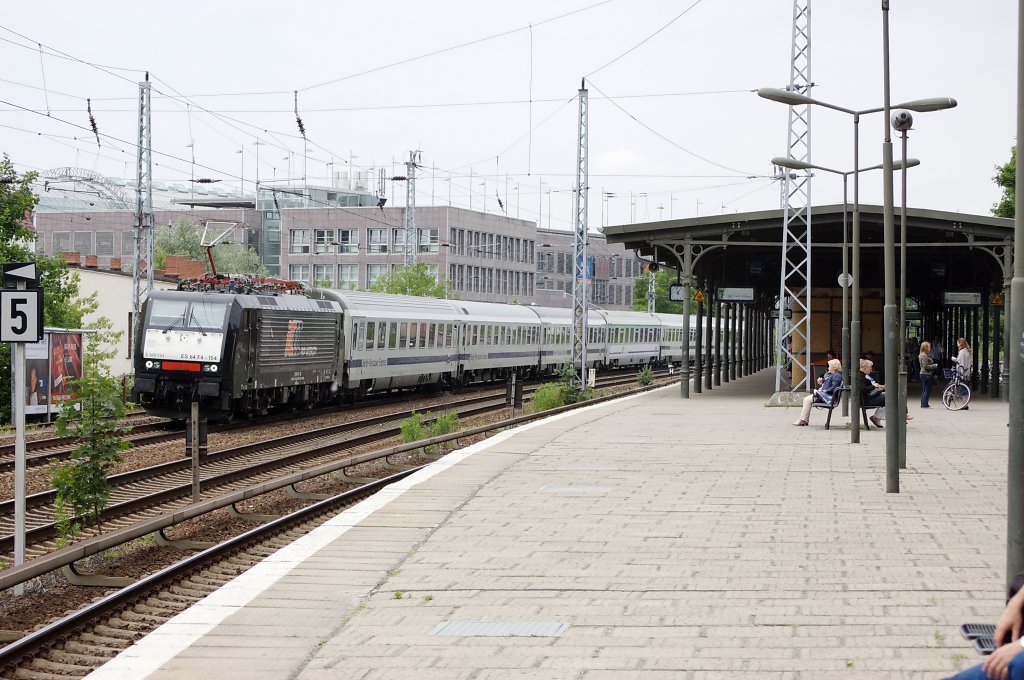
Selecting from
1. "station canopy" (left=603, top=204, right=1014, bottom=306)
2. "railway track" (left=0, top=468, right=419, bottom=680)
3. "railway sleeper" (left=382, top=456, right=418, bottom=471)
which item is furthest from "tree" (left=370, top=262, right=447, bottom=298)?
"railway track" (left=0, top=468, right=419, bottom=680)

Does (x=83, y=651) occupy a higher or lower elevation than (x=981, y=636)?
lower

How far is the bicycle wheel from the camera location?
3086cm

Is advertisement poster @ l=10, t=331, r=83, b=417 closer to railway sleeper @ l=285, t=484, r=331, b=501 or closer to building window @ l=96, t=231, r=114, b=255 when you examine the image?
railway sleeper @ l=285, t=484, r=331, b=501

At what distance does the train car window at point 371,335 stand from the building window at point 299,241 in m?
63.0

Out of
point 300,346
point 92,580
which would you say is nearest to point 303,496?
point 92,580

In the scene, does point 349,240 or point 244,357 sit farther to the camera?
point 349,240

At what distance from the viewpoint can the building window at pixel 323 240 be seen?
318 ft

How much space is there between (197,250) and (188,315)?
6232 cm

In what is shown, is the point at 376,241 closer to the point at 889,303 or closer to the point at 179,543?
the point at 889,303

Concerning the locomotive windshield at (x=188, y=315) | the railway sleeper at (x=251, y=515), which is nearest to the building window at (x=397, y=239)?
the locomotive windshield at (x=188, y=315)

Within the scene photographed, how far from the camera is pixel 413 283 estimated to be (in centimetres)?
6319

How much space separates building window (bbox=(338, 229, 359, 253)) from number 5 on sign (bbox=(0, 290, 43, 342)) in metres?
86.4

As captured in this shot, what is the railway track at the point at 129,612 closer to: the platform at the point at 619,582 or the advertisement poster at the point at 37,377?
the platform at the point at 619,582

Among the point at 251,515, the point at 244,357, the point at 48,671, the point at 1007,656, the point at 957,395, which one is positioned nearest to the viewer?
the point at 1007,656
